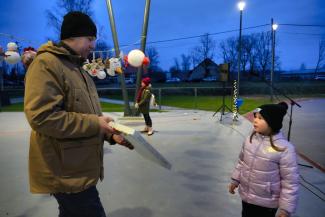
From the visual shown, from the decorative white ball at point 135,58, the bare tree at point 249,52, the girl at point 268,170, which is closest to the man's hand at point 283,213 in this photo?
the girl at point 268,170

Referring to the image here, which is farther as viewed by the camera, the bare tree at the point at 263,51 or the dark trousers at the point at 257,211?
the bare tree at the point at 263,51

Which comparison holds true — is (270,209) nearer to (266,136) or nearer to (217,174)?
(266,136)

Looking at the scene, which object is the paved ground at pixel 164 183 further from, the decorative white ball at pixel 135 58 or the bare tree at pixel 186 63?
the bare tree at pixel 186 63

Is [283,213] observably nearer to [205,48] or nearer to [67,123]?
[67,123]

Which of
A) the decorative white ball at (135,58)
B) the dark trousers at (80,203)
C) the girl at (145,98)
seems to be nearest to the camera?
the dark trousers at (80,203)

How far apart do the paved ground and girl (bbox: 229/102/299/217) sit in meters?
0.98

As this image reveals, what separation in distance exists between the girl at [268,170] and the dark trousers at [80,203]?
1257 mm

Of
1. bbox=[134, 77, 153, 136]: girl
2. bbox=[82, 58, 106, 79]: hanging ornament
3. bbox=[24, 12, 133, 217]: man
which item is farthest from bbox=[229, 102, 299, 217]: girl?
bbox=[134, 77, 153, 136]: girl

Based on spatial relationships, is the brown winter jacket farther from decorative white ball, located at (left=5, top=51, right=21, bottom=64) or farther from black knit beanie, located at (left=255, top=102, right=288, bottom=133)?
decorative white ball, located at (left=5, top=51, right=21, bottom=64)

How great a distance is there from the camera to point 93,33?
6.56 ft

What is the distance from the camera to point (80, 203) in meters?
1.95

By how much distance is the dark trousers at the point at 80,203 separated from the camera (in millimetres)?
1935

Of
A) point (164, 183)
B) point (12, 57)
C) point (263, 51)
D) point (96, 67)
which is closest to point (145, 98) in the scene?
point (96, 67)

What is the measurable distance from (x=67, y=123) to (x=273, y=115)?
163 cm
